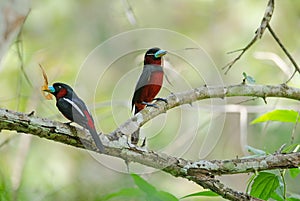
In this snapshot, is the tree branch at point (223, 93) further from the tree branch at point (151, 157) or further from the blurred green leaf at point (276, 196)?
the blurred green leaf at point (276, 196)

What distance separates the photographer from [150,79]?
5.74 feet

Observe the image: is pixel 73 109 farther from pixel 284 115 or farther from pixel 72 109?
pixel 284 115

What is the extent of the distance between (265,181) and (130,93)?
57 cm

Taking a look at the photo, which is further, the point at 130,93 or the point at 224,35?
the point at 224,35

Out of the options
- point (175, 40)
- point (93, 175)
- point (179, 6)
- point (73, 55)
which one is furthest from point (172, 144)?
point (179, 6)

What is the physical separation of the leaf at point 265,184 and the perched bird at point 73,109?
0.40m

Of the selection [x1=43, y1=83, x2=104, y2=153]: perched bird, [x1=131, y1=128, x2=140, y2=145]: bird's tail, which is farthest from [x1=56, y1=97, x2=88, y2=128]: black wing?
[x1=131, y1=128, x2=140, y2=145]: bird's tail

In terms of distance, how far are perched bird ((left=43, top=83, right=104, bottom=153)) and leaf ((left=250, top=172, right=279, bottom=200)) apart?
40cm

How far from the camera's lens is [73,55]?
5039mm

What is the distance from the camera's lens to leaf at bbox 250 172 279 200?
1.46m

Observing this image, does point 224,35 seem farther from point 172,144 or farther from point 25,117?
point 25,117

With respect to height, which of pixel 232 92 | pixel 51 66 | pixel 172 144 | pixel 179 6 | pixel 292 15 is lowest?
Result: pixel 232 92

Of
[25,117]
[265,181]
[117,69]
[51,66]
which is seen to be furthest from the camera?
[117,69]

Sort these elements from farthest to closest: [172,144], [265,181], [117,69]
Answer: [117,69] < [172,144] < [265,181]
